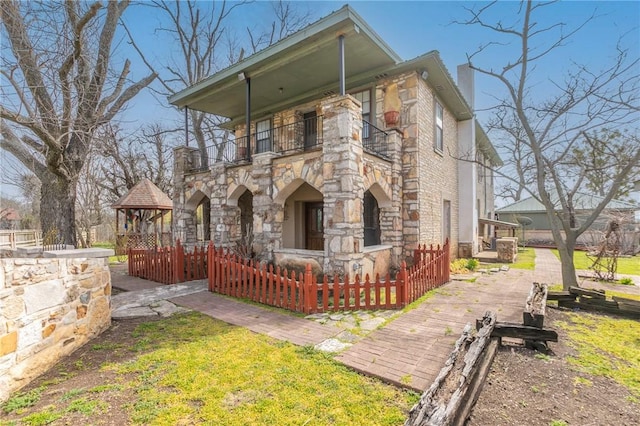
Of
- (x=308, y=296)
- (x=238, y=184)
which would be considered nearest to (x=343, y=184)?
(x=308, y=296)

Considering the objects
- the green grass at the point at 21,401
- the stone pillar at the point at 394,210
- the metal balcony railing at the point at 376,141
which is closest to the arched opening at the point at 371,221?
the stone pillar at the point at 394,210

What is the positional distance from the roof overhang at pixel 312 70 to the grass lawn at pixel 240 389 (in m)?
7.13

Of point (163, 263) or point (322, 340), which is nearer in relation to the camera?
point (322, 340)

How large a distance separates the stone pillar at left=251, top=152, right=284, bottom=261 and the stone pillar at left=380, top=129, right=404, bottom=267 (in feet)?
11.1

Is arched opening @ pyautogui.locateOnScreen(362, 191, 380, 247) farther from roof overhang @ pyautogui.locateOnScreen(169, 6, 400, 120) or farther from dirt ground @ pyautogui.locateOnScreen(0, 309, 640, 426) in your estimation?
dirt ground @ pyautogui.locateOnScreen(0, 309, 640, 426)

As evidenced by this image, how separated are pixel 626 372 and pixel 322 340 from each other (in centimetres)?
376

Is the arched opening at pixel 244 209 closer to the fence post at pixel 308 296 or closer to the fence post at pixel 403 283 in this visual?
the fence post at pixel 308 296

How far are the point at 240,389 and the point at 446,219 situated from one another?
11.1 meters

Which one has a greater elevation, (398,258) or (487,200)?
(487,200)

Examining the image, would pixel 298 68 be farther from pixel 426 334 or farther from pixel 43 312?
pixel 43 312

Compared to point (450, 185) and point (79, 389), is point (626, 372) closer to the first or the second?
point (79, 389)

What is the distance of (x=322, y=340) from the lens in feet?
14.1

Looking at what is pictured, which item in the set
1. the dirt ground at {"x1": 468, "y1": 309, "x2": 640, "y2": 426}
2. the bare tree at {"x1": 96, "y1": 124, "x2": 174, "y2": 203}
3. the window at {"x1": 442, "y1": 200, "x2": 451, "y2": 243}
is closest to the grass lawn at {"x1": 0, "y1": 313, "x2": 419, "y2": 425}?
the dirt ground at {"x1": 468, "y1": 309, "x2": 640, "y2": 426}

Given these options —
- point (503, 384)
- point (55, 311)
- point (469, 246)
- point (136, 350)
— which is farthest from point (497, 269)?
point (55, 311)
